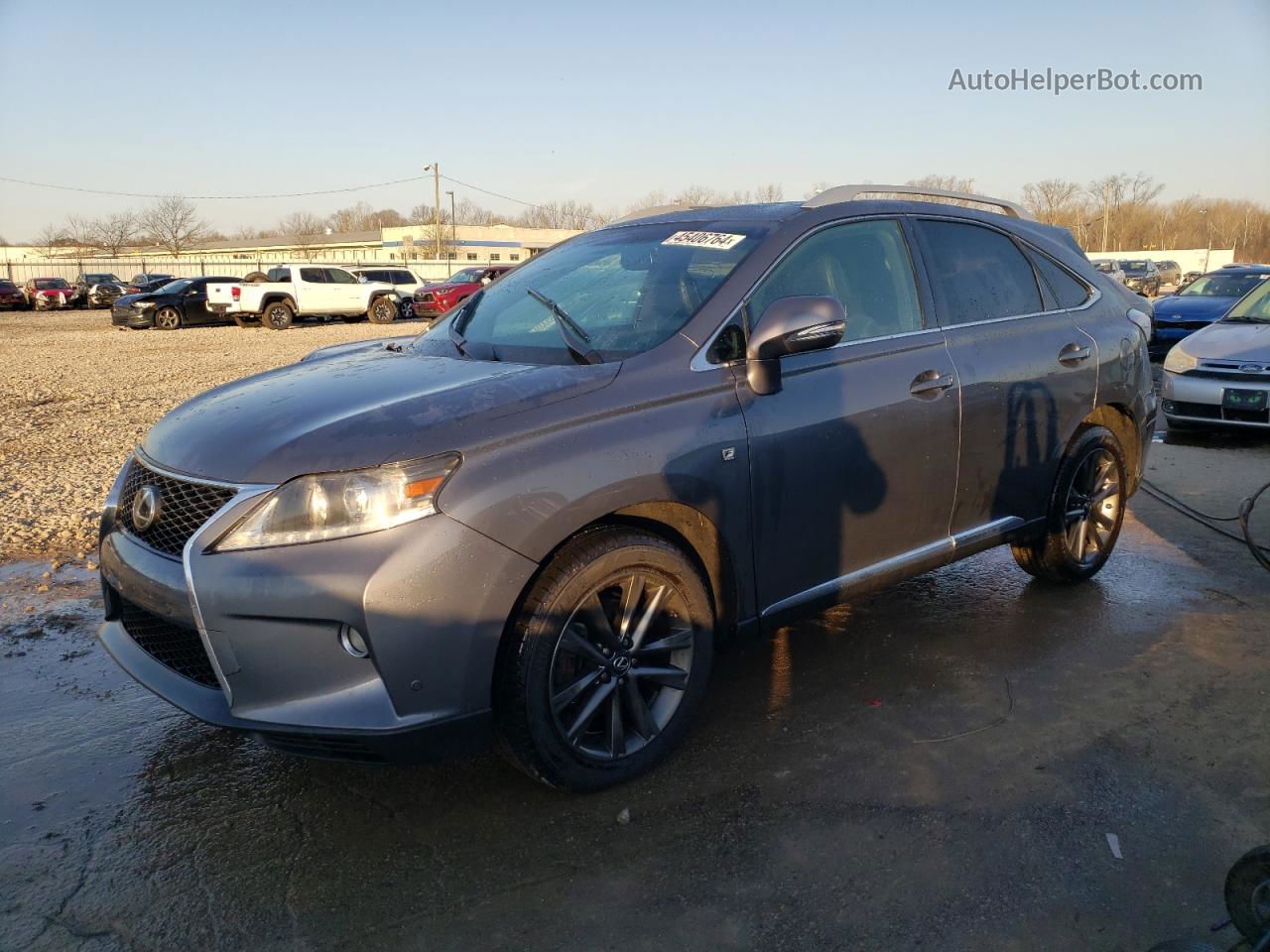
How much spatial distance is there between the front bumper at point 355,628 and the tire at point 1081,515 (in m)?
3.03

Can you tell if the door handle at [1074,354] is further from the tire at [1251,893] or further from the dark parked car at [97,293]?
the dark parked car at [97,293]

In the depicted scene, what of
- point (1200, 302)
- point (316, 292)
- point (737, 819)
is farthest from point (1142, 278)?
point (737, 819)

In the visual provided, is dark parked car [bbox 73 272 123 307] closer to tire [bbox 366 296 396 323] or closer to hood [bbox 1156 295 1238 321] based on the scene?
tire [bbox 366 296 396 323]

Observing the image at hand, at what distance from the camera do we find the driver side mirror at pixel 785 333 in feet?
10.4

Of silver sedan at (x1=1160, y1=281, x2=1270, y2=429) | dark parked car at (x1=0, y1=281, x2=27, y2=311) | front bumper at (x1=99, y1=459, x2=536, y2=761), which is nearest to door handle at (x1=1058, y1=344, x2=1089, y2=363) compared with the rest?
front bumper at (x1=99, y1=459, x2=536, y2=761)

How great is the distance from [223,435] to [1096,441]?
155 inches

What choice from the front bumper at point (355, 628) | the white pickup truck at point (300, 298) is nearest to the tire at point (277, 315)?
the white pickup truck at point (300, 298)

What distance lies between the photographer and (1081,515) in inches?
188

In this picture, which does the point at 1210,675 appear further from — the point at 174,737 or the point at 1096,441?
the point at 174,737

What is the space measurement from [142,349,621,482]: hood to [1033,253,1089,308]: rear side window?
8.60 ft

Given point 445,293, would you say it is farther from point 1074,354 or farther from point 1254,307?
point 1074,354

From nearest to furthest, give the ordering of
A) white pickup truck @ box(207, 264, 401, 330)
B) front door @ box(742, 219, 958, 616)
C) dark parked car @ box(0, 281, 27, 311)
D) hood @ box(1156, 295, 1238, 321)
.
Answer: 1. front door @ box(742, 219, 958, 616)
2. hood @ box(1156, 295, 1238, 321)
3. white pickup truck @ box(207, 264, 401, 330)
4. dark parked car @ box(0, 281, 27, 311)

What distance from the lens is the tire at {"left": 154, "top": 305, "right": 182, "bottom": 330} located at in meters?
25.6

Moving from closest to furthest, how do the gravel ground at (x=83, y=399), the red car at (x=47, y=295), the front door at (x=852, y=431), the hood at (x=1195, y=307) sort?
the front door at (x=852, y=431) → the gravel ground at (x=83, y=399) → the hood at (x=1195, y=307) → the red car at (x=47, y=295)
